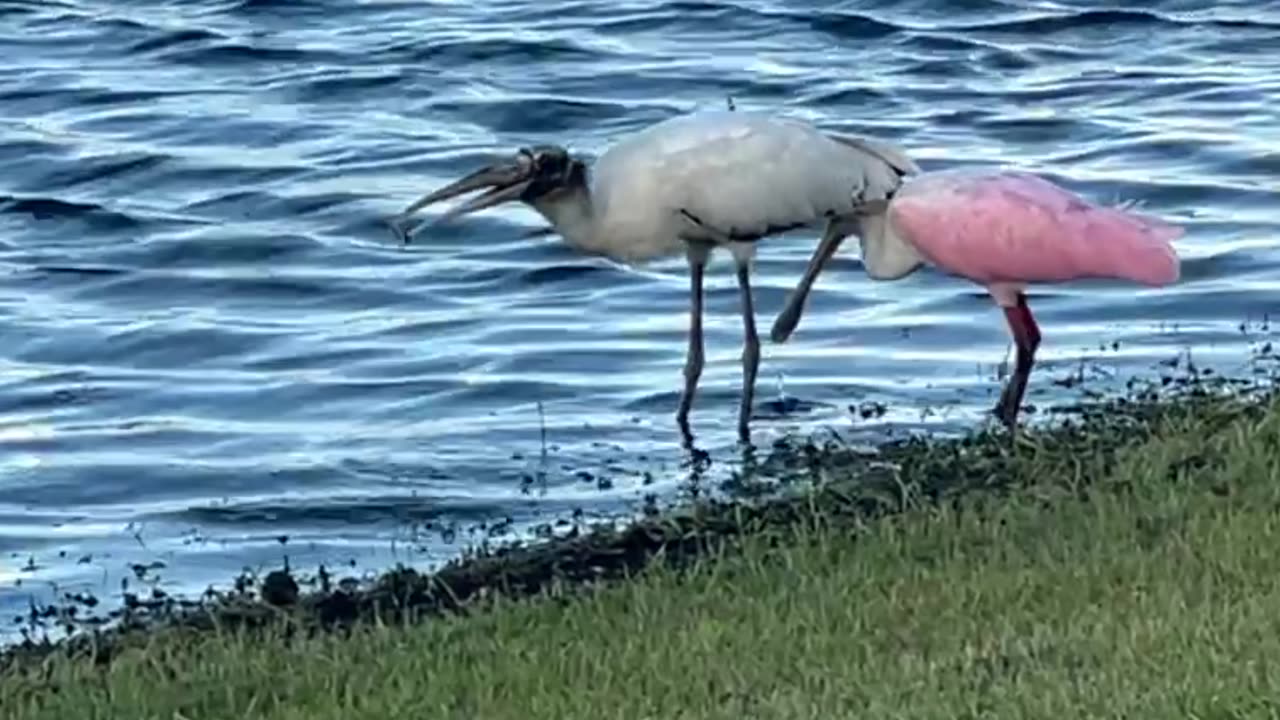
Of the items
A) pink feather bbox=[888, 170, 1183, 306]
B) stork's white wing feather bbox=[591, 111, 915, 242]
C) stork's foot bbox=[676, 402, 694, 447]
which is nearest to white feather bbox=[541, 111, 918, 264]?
stork's white wing feather bbox=[591, 111, 915, 242]

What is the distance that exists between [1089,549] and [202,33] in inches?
561

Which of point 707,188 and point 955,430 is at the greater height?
point 707,188

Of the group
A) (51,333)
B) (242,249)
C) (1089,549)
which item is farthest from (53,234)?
(1089,549)

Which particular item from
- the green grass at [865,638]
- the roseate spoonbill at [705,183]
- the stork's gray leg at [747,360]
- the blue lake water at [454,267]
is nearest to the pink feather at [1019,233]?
the roseate spoonbill at [705,183]

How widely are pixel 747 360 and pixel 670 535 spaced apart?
2.91m

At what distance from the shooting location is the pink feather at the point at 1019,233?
9508mm

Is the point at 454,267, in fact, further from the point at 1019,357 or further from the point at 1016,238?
the point at 1016,238

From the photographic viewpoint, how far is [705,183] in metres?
10.8

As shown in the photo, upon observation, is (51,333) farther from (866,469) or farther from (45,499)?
(866,469)

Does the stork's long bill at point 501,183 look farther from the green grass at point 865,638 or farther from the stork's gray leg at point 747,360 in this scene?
the green grass at point 865,638

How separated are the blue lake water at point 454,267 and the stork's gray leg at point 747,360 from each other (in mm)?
97

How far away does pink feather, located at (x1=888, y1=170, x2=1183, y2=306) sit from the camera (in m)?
9.51

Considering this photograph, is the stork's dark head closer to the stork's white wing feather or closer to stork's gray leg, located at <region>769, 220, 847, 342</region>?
the stork's white wing feather

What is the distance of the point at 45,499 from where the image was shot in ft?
33.7
